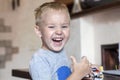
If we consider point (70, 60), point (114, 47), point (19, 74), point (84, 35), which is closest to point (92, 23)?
point (84, 35)

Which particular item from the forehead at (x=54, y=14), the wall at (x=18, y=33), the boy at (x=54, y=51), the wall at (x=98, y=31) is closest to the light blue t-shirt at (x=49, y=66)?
the boy at (x=54, y=51)

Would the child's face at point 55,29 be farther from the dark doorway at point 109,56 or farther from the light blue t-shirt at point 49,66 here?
the dark doorway at point 109,56

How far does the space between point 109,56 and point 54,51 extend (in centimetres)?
142

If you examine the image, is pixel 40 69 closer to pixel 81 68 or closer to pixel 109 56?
pixel 81 68

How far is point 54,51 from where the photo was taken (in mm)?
903

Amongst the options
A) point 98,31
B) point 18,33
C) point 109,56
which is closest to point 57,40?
point 109,56

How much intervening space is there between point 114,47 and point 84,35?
0.40m

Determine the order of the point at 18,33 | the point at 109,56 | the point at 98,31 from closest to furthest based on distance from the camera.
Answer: the point at 109,56
the point at 98,31
the point at 18,33

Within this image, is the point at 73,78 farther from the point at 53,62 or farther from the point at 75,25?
the point at 75,25

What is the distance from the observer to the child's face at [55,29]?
0.87m

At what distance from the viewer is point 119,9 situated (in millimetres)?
2057

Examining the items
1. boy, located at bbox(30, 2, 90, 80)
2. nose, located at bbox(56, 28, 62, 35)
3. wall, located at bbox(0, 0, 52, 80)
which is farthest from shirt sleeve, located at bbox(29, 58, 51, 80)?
wall, located at bbox(0, 0, 52, 80)

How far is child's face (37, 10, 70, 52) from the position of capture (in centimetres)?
87

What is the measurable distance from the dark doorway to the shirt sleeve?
1.38 meters
